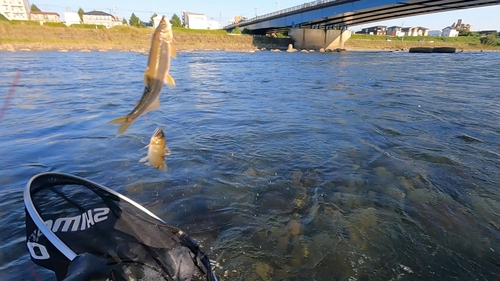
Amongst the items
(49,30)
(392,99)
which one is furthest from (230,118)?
(49,30)

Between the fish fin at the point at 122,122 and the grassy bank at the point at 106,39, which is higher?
the grassy bank at the point at 106,39

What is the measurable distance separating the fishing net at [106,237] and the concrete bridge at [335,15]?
52401 millimetres

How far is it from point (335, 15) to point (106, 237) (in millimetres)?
62945

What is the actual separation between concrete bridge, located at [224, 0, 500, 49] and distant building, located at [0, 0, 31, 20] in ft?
371

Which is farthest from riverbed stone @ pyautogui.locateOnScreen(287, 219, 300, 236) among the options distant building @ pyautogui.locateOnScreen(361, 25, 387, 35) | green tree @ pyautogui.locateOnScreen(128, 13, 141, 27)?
distant building @ pyautogui.locateOnScreen(361, 25, 387, 35)

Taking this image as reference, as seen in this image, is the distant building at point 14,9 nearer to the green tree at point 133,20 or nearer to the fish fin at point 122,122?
the green tree at point 133,20

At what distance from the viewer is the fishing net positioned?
2381 mm

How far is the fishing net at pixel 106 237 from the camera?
2381 mm

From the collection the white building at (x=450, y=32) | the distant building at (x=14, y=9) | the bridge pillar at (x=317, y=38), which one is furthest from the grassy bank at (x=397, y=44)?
the distant building at (x=14, y=9)

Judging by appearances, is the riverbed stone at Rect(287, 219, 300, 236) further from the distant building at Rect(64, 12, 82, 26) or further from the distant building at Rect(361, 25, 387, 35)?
the distant building at Rect(361, 25, 387, 35)

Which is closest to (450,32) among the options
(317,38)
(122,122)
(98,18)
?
(317,38)

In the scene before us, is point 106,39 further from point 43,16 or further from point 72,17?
point 43,16

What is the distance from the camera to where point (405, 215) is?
450 centimetres

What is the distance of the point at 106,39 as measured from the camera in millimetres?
62281
